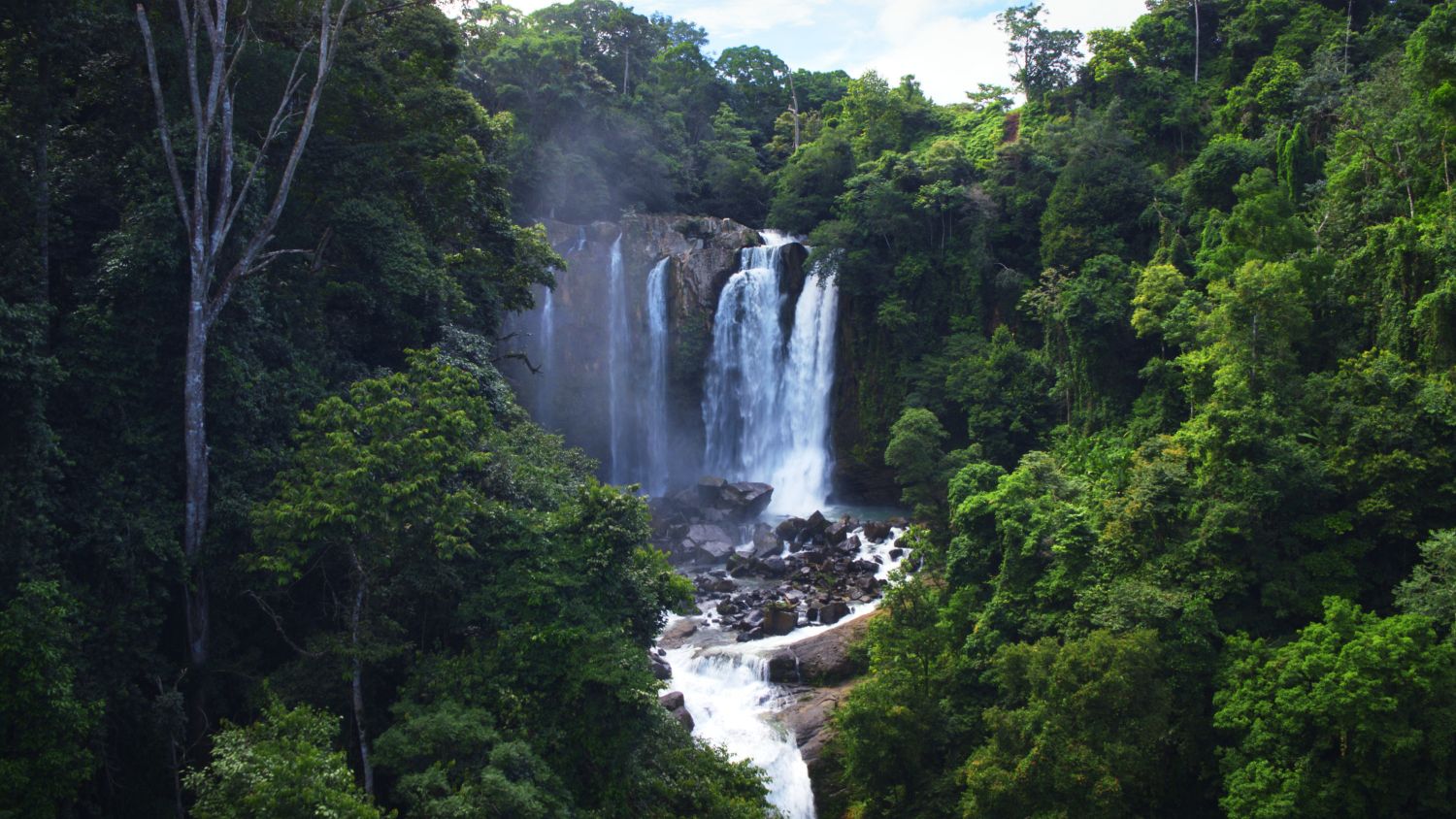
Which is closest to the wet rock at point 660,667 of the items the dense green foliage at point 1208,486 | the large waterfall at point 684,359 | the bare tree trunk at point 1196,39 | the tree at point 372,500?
the dense green foliage at point 1208,486

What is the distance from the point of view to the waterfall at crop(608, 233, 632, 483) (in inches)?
1428

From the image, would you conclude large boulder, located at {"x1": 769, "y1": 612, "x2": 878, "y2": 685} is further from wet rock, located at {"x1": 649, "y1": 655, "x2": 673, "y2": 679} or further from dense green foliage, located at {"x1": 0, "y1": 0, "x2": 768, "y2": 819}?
dense green foliage, located at {"x1": 0, "y1": 0, "x2": 768, "y2": 819}

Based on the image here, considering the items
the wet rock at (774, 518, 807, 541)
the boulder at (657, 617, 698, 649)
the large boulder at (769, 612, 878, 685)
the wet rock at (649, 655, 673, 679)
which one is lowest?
the boulder at (657, 617, 698, 649)

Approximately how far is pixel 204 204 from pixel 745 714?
13522 mm

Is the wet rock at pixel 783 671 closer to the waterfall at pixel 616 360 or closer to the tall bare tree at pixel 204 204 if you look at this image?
the tall bare tree at pixel 204 204

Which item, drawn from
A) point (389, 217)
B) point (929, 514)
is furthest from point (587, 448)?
point (389, 217)

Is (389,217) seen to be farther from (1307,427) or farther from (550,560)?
(1307,427)

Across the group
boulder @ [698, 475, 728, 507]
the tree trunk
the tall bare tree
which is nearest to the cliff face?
boulder @ [698, 475, 728, 507]

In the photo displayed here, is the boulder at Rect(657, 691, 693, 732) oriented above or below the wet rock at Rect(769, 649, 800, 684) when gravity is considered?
below

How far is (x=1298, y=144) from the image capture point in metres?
25.1

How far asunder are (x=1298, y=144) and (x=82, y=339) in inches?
1074

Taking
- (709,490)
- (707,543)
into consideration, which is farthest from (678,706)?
(709,490)

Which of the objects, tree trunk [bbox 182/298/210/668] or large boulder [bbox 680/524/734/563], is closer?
tree trunk [bbox 182/298/210/668]

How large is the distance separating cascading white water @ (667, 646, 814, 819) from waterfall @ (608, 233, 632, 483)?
15052 mm
